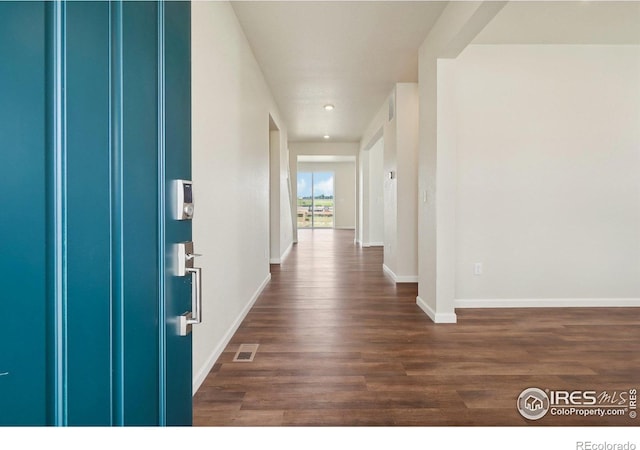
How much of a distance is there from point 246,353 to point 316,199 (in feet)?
43.2

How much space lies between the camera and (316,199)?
1566cm

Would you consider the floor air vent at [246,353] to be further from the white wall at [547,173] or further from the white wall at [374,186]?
the white wall at [374,186]

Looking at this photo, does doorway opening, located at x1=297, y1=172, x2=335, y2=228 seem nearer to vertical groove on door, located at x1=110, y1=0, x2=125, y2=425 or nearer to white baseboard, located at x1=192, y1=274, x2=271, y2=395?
white baseboard, located at x1=192, y1=274, x2=271, y2=395

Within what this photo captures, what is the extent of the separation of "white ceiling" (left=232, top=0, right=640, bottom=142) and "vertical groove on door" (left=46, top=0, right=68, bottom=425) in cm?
291

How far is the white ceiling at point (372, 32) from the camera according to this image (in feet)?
10.2

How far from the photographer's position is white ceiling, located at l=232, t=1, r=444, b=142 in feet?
10.3

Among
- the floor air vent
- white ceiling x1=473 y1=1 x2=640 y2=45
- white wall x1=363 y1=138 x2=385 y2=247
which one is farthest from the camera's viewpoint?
white wall x1=363 y1=138 x2=385 y2=247

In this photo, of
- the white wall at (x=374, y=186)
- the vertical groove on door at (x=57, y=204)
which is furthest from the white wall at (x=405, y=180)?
the vertical groove on door at (x=57, y=204)

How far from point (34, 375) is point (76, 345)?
0.25 ft

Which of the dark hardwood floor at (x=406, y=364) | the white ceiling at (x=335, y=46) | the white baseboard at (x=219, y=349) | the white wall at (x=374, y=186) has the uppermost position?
the white ceiling at (x=335, y=46)

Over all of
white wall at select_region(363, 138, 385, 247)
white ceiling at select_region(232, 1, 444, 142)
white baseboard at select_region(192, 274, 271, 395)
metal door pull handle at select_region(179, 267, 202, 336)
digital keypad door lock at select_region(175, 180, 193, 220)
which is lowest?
white baseboard at select_region(192, 274, 271, 395)

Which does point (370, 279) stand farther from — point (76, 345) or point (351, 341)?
point (76, 345)

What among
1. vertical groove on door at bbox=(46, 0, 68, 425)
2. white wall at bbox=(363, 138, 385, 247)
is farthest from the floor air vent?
white wall at bbox=(363, 138, 385, 247)

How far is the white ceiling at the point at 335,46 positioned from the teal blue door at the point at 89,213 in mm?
2624
